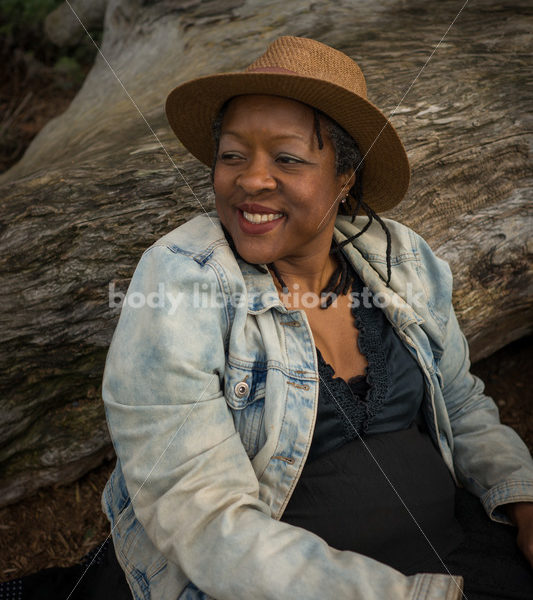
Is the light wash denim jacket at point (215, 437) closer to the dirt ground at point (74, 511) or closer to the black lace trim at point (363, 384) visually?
the black lace trim at point (363, 384)

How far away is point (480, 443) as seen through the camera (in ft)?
7.86

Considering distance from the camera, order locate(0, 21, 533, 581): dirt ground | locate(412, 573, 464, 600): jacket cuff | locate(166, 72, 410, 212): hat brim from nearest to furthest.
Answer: locate(412, 573, 464, 600): jacket cuff → locate(166, 72, 410, 212): hat brim → locate(0, 21, 533, 581): dirt ground

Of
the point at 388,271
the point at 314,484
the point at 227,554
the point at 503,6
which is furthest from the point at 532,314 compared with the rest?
the point at 227,554

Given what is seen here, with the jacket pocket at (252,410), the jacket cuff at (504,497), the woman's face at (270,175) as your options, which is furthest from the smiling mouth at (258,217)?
the jacket cuff at (504,497)

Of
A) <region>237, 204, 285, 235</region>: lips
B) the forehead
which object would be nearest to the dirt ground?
<region>237, 204, 285, 235</region>: lips

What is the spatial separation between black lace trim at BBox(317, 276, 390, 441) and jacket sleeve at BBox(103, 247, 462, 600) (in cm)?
41

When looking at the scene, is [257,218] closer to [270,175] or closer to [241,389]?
[270,175]

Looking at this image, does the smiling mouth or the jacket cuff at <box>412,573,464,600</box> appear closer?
the jacket cuff at <box>412,573,464,600</box>

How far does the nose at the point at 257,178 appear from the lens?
189 cm

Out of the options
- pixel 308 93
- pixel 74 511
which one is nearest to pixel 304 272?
pixel 308 93

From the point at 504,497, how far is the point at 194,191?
202 cm

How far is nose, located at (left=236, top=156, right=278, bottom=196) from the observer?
1.89m

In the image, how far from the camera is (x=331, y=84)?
179 cm

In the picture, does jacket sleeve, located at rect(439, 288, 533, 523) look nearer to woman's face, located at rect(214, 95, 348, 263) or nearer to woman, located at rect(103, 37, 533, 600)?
woman, located at rect(103, 37, 533, 600)
